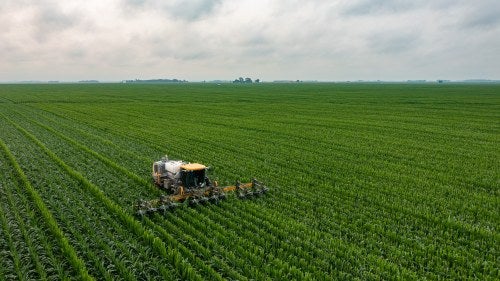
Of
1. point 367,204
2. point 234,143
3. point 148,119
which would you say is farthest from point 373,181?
point 148,119

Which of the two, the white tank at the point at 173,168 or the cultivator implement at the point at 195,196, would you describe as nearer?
the cultivator implement at the point at 195,196

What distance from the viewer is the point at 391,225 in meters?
13.5

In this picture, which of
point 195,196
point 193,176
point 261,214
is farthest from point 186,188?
point 261,214

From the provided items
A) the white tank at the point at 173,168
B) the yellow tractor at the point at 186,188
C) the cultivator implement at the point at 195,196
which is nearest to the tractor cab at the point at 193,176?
the yellow tractor at the point at 186,188

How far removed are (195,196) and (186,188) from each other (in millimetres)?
888

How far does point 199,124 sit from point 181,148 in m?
13.7

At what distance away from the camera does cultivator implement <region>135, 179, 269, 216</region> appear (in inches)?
553

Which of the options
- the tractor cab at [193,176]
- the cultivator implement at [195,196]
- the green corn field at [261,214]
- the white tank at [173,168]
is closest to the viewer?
the green corn field at [261,214]

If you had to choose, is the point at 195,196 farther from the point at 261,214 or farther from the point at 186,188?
the point at 261,214

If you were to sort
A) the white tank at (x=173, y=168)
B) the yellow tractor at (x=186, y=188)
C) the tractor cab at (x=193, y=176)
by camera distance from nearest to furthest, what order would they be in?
the yellow tractor at (x=186, y=188), the tractor cab at (x=193, y=176), the white tank at (x=173, y=168)

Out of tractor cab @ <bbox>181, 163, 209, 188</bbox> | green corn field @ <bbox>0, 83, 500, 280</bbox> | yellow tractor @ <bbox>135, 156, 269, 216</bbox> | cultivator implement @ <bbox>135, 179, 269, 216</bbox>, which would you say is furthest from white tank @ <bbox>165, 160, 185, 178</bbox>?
cultivator implement @ <bbox>135, 179, 269, 216</bbox>

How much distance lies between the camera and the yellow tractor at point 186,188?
1442 centimetres

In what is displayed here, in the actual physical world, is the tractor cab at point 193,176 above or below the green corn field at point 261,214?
above

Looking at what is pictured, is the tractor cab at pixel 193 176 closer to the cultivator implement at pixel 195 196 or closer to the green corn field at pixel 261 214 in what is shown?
the cultivator implement at pixel 195 196
